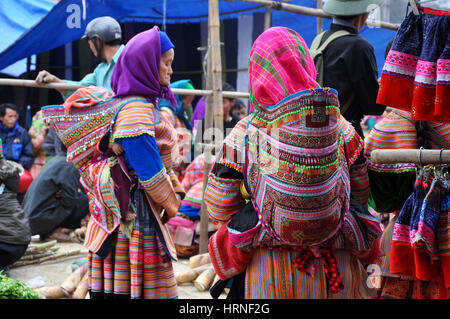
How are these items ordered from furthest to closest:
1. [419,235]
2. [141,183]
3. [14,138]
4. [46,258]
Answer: [14,138] → [46,258] → [141,183] → [419,235]

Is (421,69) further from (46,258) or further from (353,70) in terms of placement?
(46,258)

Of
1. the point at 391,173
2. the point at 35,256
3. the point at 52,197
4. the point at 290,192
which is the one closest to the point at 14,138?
the point at 52,197

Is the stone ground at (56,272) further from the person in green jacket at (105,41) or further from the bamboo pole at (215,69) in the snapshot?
the person in green jacket at (105,41)

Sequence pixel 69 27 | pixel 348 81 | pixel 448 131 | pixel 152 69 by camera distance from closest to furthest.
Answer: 1. pixel 448 131
2. pixel 348 81
3. pixel 152 69
4. pixel 69 27

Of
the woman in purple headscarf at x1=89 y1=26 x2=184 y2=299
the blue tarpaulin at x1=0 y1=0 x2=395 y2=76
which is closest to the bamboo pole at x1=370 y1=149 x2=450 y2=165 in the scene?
the woman in purple headscarf at x1=89 y1=26 x2=184 y2=299

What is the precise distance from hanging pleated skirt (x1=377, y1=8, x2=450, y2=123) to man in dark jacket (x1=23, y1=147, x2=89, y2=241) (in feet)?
17.3

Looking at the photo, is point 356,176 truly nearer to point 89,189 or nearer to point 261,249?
point 261,249

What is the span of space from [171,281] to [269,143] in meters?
1.75

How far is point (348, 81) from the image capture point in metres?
3.16

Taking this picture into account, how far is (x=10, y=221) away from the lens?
16.8 ft

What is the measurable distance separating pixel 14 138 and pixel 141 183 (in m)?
5.75

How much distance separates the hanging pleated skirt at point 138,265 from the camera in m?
3.50

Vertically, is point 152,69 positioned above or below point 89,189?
above
